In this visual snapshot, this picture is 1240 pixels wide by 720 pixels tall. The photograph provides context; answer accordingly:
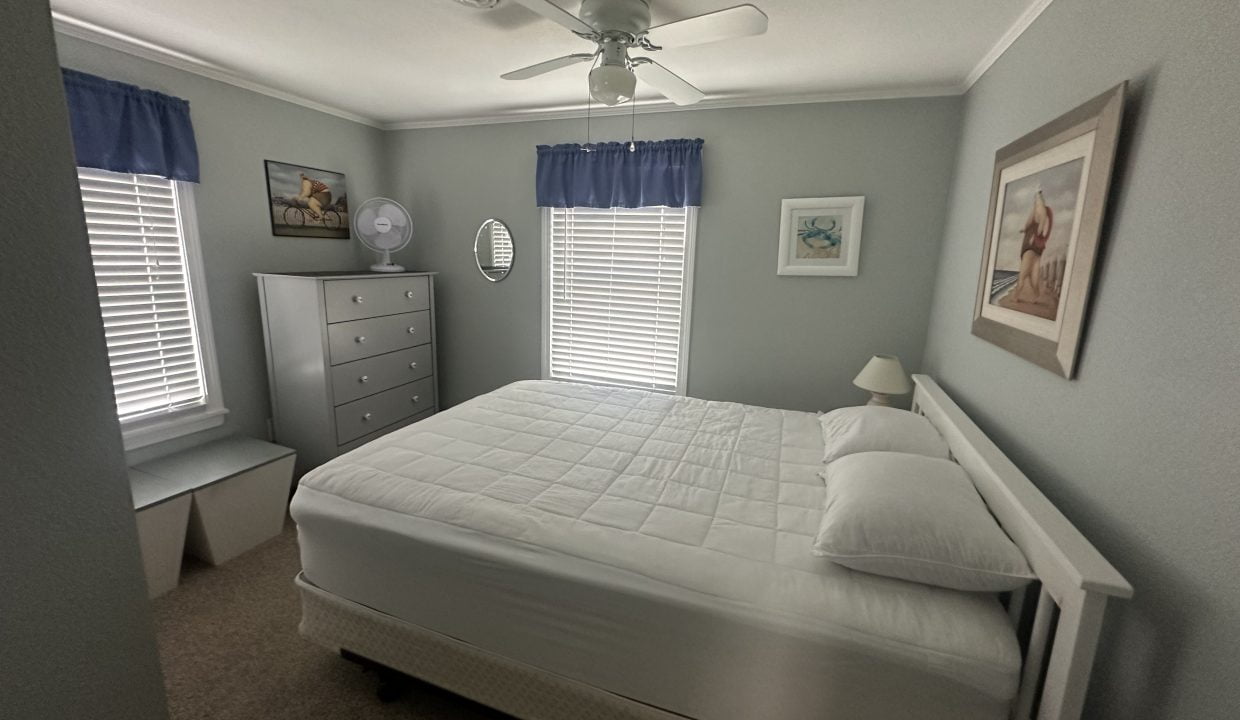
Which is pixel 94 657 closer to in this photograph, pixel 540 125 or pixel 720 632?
pixel 720 632

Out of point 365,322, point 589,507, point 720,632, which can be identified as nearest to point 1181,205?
point 720,632

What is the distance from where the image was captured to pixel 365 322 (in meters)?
3.21

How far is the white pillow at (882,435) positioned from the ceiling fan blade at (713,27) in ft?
4.96

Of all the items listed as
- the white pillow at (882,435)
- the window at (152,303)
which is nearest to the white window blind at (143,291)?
the window at (152,303)

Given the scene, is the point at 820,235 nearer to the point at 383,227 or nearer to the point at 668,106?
the point at 668,106

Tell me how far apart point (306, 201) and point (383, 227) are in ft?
1.62

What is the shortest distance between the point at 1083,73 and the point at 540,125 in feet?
9.70

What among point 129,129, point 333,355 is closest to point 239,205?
point 129,129

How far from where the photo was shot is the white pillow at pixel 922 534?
1.19 metres

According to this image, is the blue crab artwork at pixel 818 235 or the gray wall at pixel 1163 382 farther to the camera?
the blue crab artwork at pixel 818 235

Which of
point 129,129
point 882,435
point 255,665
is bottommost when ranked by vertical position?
point 255,665

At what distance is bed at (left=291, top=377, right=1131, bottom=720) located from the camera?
1113 millimetres

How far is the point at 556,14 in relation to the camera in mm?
1618

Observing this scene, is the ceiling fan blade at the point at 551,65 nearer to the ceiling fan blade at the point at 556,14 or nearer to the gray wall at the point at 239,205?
the ceiling fan blade at the point at 556,14
